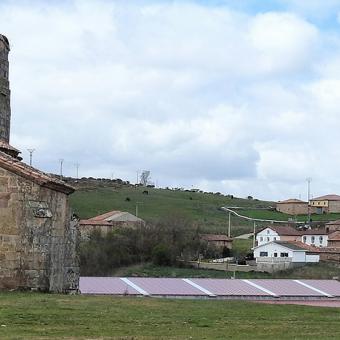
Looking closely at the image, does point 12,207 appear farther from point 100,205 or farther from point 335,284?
point 100,205

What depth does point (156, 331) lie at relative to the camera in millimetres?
11898

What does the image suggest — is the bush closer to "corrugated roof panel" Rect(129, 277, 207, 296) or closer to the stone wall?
"corrugated roof panel" Rect(129, 277, 207, 296)

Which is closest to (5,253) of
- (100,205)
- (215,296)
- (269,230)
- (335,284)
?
(215,296)

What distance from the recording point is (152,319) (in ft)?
44.4

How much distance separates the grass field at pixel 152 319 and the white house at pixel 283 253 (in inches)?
2522

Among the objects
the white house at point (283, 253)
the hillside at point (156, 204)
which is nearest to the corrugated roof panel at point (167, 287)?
the white house at point (283, 253)

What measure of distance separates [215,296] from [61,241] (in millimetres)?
8254

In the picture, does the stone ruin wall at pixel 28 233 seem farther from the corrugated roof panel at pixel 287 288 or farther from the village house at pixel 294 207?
the village house at pixel 294 207

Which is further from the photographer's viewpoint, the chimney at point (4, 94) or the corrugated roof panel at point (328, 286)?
the corrugated roof panel at point (328, 286)

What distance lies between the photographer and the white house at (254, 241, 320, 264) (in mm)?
81000

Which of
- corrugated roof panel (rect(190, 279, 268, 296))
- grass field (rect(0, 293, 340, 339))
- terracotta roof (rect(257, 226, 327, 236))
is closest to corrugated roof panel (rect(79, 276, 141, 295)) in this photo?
corrugated roof panel (rect(190, 279, 268, 296))

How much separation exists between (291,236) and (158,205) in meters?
29.1

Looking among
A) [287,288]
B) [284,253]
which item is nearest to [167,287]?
[287,288]

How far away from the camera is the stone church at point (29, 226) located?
18469 mm
